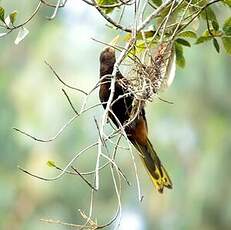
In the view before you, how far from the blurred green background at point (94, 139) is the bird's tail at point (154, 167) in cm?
328

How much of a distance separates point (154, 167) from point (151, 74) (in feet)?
1.55

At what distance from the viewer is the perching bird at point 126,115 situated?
1665 mm

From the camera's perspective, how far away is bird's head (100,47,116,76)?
1.70 m

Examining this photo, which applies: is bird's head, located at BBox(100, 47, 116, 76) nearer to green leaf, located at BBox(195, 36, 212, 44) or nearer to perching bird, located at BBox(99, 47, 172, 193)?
perching bird, located at BBox(99, 47, 172, 193)

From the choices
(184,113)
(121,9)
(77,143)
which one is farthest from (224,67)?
(121,9)

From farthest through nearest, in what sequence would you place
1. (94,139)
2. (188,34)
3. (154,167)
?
(94,139) < (154,167) < (188,34)

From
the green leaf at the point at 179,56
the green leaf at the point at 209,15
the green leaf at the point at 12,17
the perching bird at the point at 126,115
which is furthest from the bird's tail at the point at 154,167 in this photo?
the green leaf at the point at 12,17

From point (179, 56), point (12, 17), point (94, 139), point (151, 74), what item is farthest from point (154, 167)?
point (94, 139)

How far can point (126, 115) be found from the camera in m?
1.76

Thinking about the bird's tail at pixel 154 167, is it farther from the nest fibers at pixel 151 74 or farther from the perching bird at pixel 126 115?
the nest fibers at pixel 151 74

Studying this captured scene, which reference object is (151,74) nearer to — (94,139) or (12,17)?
(12,17)

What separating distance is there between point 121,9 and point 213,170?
3.89 metres

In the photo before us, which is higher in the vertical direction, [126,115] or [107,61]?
[107,61]

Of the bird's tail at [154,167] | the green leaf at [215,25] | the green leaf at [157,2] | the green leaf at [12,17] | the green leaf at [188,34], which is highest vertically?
the green leaf at [12,17]
